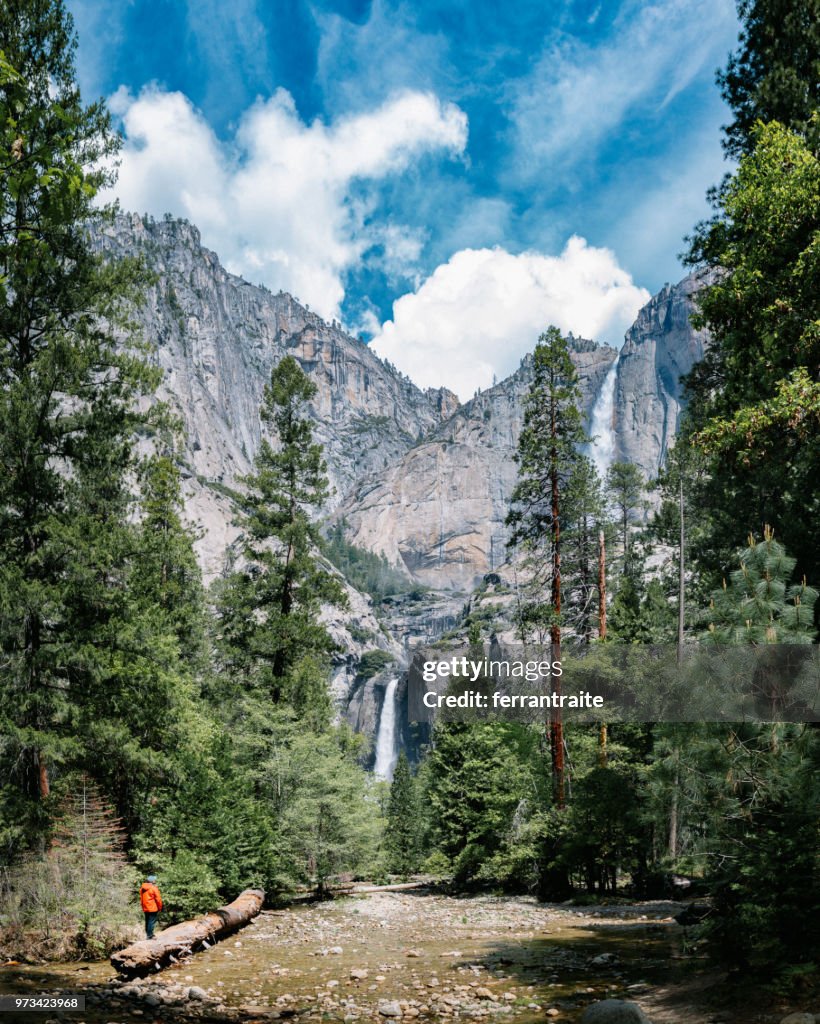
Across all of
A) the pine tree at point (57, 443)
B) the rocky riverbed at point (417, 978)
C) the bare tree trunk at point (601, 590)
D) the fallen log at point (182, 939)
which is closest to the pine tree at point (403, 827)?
the bare tree trunk at point (601, 590)

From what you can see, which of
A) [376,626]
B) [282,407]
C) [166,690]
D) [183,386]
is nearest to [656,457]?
[376,626]

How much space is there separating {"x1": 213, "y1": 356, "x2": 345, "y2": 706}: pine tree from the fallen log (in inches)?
322

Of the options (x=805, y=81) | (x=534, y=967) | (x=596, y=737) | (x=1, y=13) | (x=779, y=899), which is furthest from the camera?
(x=596, y=737)

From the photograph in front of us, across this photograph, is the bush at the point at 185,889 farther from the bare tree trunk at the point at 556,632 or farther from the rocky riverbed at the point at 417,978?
the bare tree trunk at the point at 556,632

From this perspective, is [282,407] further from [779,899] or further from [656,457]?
[656,457]

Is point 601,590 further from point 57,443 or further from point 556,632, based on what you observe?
point 57,443

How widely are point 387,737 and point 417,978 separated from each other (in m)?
99.5

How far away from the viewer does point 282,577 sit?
23.5 m

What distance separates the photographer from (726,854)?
7.38 meters

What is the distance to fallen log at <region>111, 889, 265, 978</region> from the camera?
905 cm

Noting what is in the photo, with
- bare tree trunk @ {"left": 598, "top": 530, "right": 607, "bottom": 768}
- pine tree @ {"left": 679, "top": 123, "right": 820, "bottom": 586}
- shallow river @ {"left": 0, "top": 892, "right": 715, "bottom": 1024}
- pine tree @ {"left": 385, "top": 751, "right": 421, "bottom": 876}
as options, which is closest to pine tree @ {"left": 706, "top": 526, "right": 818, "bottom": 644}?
pine tree @ {"left": 679, "top": 123, "right": 820, "bottom": 586}

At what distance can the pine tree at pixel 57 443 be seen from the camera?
11734 mm

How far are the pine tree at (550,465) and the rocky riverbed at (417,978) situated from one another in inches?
324

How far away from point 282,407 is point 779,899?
22.3 meters
